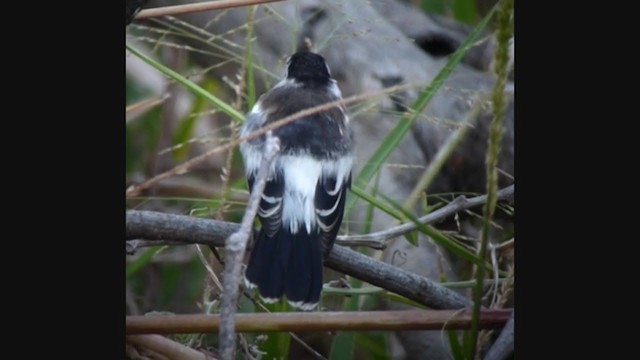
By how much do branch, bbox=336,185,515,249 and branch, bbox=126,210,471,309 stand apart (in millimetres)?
49

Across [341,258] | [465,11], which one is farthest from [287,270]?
[465,11]

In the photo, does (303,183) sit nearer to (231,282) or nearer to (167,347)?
(167,347)

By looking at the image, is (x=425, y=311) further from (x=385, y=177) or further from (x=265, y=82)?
(x=265, y=82)

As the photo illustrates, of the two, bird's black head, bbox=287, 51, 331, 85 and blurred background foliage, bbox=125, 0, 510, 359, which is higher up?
bird's black head, bbox=287, 51, 331, 85

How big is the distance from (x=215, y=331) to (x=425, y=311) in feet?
1.08

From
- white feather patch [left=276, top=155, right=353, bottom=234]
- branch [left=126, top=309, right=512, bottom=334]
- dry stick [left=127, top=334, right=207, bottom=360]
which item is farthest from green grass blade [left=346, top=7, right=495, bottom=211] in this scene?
dry stick [left=127, top=334, right=207, bottom=360]

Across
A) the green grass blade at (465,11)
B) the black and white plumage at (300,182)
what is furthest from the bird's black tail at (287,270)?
the green grass blade at (465,11)

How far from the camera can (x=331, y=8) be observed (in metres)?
2.29

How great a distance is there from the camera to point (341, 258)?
6.64ft

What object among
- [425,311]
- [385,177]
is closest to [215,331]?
[425,311]

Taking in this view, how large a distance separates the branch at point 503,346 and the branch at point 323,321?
3 cm

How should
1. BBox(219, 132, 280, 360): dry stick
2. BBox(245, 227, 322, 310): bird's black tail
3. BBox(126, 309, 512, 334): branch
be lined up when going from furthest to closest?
BBox(245, 227, 322, 310): bird's black tail, BBox(126, 309, 512, 334): branch, BBox(219, 132, 280, 360): dry stick

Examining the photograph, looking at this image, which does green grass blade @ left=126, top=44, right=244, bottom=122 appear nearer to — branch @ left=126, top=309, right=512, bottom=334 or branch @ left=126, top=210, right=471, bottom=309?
branch @ left=126, top=210, right=471, bottom=309

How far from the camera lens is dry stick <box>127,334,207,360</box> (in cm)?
196
